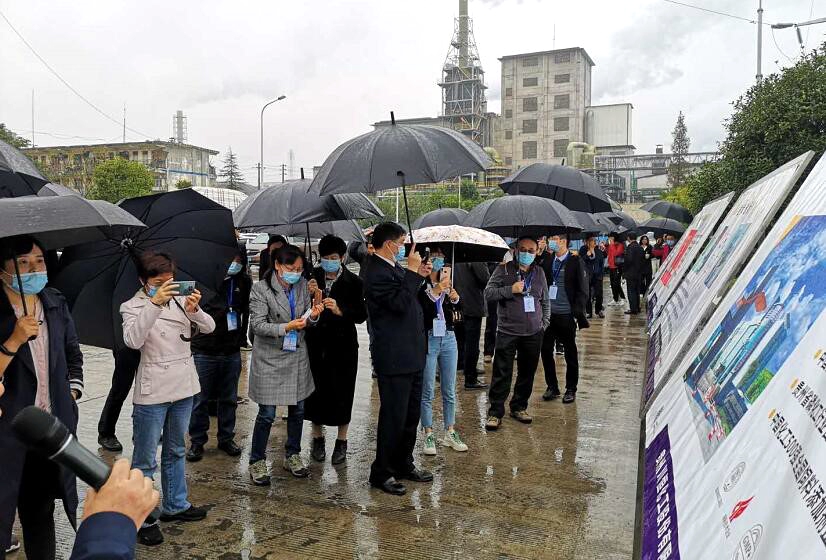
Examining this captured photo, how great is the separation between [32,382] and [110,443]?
104 inches

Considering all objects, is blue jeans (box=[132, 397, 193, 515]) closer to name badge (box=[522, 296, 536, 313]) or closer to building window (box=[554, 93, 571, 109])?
name badge (box=[522, 296, 536, 313])

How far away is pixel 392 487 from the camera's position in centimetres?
455

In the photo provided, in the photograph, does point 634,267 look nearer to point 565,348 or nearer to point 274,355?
point 565,348

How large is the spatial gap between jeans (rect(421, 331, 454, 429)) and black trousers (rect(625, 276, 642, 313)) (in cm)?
983

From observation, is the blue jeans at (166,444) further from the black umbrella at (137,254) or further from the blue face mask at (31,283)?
the blue face mask at (31,283)

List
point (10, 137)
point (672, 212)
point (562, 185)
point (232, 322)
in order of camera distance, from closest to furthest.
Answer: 1. point (232, 322)
2. point (562, 185)
3. point (672, 212)
4. point (10, 137)

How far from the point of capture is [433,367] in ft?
17.5

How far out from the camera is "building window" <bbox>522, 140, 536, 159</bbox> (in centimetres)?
7512

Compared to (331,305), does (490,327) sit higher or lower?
lower

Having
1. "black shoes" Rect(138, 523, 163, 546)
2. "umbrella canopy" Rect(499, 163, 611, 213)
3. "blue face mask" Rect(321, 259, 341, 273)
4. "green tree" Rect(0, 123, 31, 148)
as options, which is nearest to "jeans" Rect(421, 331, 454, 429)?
"blue face mask" Rect(321, 259, 341, 273)

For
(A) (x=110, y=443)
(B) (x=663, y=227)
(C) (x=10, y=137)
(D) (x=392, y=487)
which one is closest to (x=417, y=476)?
(D) (x=392, y=487)

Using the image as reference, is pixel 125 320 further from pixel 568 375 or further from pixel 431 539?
pixel 568 375

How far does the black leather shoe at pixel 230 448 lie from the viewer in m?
5.34

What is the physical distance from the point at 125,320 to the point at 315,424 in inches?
76.0
